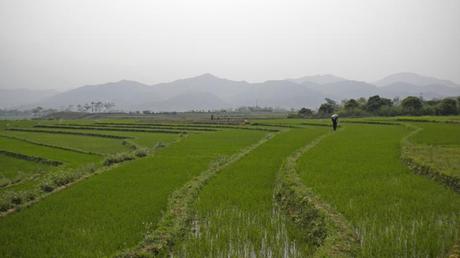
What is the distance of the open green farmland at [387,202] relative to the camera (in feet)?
17.2

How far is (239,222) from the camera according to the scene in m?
6.64

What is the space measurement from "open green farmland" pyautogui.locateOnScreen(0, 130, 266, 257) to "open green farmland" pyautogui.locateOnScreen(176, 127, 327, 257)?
A: 38.2 inches

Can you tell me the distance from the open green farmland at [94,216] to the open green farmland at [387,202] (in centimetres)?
377

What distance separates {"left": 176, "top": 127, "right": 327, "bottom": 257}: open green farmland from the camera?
18.2 ft

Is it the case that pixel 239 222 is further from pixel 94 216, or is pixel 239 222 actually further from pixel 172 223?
pixel 94 216

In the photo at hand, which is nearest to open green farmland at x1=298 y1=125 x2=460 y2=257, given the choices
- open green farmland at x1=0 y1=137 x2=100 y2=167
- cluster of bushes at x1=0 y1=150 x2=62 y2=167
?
open green farmland at x1=0 y1=137 x2=100 y2=167

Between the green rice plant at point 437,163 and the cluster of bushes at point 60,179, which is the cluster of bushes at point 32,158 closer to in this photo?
the cluster of bushes at point 60,179

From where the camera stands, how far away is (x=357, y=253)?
16.5 ft

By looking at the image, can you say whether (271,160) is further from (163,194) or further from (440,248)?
(440,248)

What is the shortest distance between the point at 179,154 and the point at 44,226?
31.3 feet

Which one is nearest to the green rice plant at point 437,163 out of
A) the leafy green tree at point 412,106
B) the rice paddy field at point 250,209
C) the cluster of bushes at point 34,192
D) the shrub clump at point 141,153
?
the rice paddy field at point 250,209

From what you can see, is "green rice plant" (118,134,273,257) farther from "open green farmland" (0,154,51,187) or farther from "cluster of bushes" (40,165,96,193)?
"open green farmland" (0,154,51,187)

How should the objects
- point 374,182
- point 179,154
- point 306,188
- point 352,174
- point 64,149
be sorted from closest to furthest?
point 306,188, point 374,182, point 352,174, point 179,154, point 64,149

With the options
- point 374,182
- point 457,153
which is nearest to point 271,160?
point 374,182
